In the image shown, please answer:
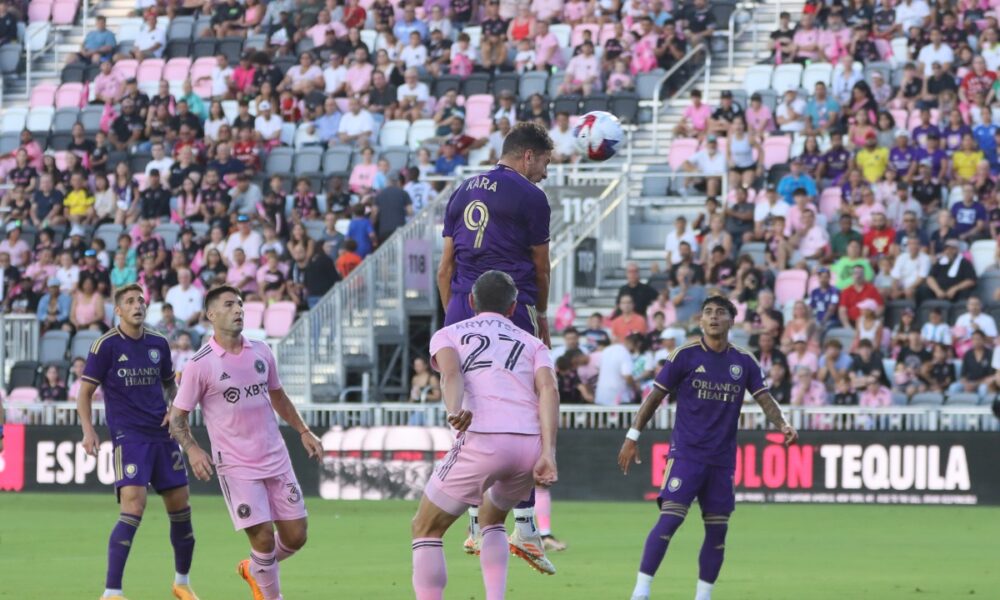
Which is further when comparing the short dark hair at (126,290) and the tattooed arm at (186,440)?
the short dark hair at (126,290)

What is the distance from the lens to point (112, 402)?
1266 centimetres

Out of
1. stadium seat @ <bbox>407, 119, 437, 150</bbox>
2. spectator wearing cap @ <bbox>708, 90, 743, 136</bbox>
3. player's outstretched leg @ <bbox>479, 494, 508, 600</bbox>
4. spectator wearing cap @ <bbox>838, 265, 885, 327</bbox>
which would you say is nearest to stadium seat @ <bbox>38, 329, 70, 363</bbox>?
stadium seat @ <bbox>407, 119, 437, 150</bbox>

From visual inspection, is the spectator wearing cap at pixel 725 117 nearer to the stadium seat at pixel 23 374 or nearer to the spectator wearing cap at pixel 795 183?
the spectator wearing cap at pixel 795 183

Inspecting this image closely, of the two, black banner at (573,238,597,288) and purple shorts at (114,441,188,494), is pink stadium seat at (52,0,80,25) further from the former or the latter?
purple shorts at (114,441,188,494)

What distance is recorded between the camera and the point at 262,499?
36.1ft

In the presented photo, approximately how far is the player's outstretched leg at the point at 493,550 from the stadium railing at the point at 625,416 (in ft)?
37.2

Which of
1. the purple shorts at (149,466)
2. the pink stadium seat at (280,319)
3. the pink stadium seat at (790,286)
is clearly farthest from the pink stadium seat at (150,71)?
the purple shorts at (149,466)

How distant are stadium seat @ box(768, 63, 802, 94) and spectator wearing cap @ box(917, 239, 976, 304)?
4801 millimetres

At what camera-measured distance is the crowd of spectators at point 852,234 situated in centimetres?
2208

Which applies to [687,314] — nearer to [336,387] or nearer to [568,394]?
[568,394]

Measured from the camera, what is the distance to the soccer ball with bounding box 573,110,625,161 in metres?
11.9

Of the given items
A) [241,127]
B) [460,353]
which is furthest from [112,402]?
[241,127]

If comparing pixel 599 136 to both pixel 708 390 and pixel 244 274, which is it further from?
pixel 244 274

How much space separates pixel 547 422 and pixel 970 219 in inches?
600
